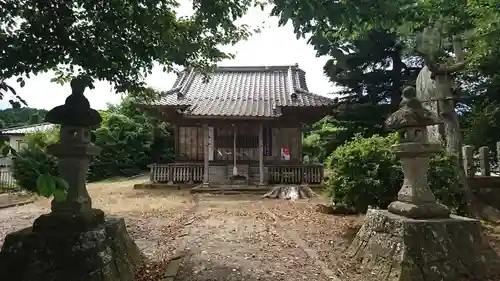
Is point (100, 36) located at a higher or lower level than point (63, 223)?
higher

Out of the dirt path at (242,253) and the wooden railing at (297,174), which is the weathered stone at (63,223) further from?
the wooden railing at (297,174)

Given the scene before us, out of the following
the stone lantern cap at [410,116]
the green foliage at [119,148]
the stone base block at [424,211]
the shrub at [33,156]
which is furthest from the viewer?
the green foliage at [119,148]

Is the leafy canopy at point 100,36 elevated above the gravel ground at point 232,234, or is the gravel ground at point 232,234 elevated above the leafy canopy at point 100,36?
the leafy canopy at point 100,36

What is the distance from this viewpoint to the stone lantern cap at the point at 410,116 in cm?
480

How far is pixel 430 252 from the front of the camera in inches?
166

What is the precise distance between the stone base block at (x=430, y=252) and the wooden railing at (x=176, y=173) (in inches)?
506

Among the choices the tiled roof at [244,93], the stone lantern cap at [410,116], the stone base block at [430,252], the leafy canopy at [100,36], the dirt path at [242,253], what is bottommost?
the dirt path at [242,253]

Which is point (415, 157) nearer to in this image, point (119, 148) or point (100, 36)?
point (100, 36)

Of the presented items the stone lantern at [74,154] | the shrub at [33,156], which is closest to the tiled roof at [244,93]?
the shrub at [33,156]

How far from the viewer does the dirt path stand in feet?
15.8

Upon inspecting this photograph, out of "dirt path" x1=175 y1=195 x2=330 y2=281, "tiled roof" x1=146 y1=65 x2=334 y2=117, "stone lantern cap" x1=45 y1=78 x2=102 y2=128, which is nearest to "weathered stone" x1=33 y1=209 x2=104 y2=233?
"stone lantern cap" x1=45 y1=78 x2=102 y2=128

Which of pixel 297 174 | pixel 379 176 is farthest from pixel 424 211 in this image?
pixel 297 174

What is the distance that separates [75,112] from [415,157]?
4565 millimetres

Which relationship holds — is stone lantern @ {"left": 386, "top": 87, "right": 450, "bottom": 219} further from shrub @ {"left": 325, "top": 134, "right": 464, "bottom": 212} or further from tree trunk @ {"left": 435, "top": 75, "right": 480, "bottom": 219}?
tree trunk @ {"left": 435, "top": 75, "right": 480, "bottom": 219}
